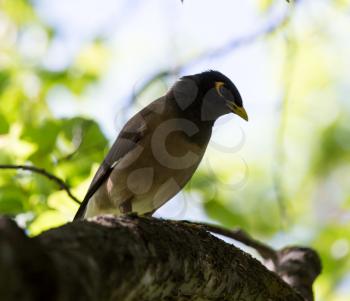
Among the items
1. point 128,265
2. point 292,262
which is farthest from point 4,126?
point 128,265

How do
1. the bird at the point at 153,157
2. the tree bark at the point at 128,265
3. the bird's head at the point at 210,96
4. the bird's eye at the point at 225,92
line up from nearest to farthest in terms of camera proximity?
the tree bark at the point at 128,265 < the bird at the point at 153,157 < the bird's head at the point at 210,96 < the bird's eye at the point at 225,92

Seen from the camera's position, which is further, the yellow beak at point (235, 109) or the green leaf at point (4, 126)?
the yellow beak at point (235, 109)

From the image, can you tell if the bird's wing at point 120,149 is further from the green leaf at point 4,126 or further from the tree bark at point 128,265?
the tree bark at point 128,265

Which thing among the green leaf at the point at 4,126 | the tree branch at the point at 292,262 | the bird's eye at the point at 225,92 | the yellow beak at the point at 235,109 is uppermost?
the bird's eye at the point at 225,92

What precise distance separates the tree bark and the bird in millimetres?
1515

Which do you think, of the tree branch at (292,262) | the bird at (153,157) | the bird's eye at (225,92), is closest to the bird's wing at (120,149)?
the bird at (153,157)

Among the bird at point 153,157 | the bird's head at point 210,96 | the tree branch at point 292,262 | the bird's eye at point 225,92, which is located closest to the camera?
the tree branch at point 292,262

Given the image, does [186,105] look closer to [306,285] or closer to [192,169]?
[192,169]

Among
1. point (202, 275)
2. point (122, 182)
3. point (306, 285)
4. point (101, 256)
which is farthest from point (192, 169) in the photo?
point (101, 256)

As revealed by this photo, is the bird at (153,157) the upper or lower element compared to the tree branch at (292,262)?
upper

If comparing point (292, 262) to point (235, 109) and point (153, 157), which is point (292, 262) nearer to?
point (153, 157)

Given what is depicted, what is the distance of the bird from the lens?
4902 mm

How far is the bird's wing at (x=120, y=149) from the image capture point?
5.04m

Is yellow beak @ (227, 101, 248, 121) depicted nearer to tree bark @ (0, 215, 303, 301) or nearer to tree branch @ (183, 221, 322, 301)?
tree branch @ (183, 221, 322, 301)
